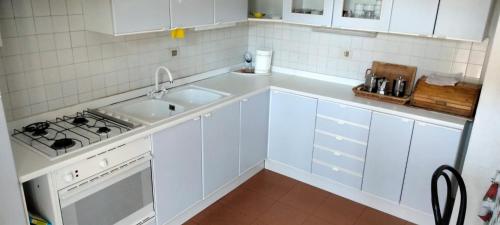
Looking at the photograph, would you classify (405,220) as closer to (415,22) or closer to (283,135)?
(283,135)

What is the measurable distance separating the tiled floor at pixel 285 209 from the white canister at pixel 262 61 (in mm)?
1097

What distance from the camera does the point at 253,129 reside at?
334cm

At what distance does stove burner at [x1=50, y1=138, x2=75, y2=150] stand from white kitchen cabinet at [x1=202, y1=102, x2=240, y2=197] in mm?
934

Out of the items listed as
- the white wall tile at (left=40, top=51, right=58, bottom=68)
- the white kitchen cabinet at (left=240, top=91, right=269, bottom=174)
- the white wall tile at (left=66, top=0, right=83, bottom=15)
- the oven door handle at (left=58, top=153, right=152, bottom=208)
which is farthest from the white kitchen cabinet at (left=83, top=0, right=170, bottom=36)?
the white kitchen cabinet at (left=240, top=91, right=269, bottom=174)

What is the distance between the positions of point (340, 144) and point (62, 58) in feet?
7.02

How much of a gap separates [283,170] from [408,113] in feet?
4.32

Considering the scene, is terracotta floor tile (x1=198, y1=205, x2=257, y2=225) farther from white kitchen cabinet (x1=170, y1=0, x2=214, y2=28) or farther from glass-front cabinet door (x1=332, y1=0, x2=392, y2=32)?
glass-front cabinet door (x1=332, y1=0, x2=392, y2=32)

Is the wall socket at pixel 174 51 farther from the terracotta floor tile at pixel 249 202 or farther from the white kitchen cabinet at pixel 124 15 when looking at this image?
the terracotta floor tile at pixel 249 202

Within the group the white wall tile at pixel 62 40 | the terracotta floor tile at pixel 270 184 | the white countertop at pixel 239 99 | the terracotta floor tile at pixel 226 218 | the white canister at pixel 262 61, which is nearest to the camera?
the white countertop at pixel 239 99

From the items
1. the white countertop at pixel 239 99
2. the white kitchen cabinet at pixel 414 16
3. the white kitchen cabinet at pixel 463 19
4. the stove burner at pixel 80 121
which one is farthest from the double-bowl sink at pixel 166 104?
the white kitchen cabinet at pixel 463 19

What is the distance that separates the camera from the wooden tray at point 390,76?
3.02 m

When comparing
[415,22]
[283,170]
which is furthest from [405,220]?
[415,22]

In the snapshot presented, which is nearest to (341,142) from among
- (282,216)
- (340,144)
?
(340,144)

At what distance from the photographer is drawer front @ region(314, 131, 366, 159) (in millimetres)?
3070
